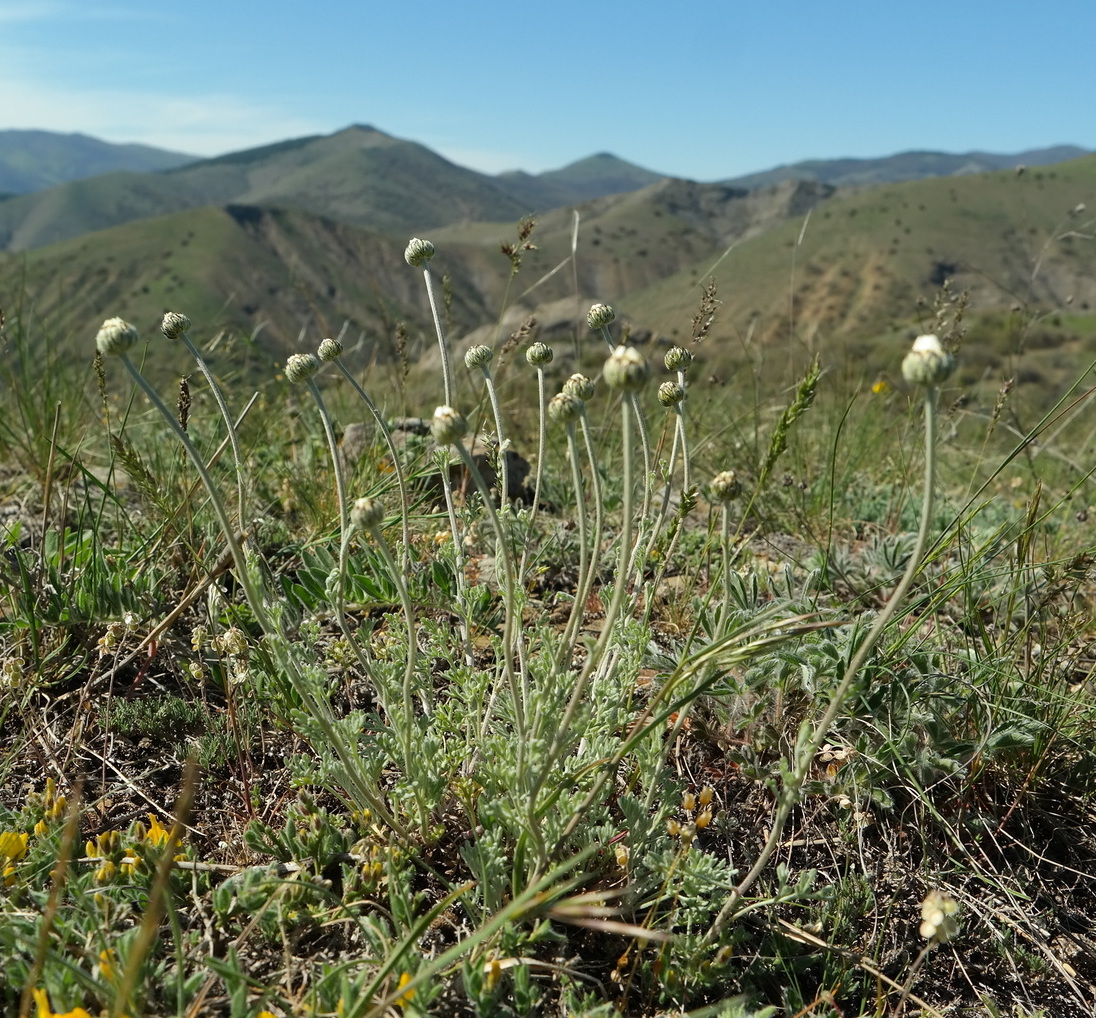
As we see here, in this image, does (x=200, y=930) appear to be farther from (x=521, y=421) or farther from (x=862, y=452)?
(x=521, y=421)

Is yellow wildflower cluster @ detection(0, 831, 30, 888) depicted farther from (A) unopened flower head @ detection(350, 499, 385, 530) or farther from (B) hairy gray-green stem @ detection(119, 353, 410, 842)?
(A) unopened flower head @ detection(350, 499, 385, 530)

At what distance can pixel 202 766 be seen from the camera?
80.1 inches

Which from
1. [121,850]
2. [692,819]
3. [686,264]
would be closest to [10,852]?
[121,850]

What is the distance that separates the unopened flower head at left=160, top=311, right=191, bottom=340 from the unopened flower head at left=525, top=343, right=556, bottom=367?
77 cm

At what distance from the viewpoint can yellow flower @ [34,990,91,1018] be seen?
127cm

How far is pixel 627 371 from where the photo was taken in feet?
4.13

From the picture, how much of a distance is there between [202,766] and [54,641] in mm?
647

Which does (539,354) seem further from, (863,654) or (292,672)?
(863,654)

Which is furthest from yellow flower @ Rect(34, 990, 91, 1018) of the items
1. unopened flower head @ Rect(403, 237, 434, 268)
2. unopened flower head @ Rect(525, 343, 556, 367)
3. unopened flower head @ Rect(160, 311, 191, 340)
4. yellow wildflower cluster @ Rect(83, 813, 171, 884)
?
unopened flower head @ Rect(403, 237, 434, 268)

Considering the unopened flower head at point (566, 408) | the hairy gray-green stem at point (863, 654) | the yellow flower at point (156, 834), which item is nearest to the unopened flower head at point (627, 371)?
the unopened flower head at point (566, 408)

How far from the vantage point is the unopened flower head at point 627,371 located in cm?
125

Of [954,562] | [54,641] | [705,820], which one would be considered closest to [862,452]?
[954,562]

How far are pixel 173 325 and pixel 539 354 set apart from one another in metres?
0.81

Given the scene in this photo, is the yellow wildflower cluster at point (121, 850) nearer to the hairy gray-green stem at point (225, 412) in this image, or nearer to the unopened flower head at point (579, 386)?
the hairy gray-green stem at point (225, 412)
